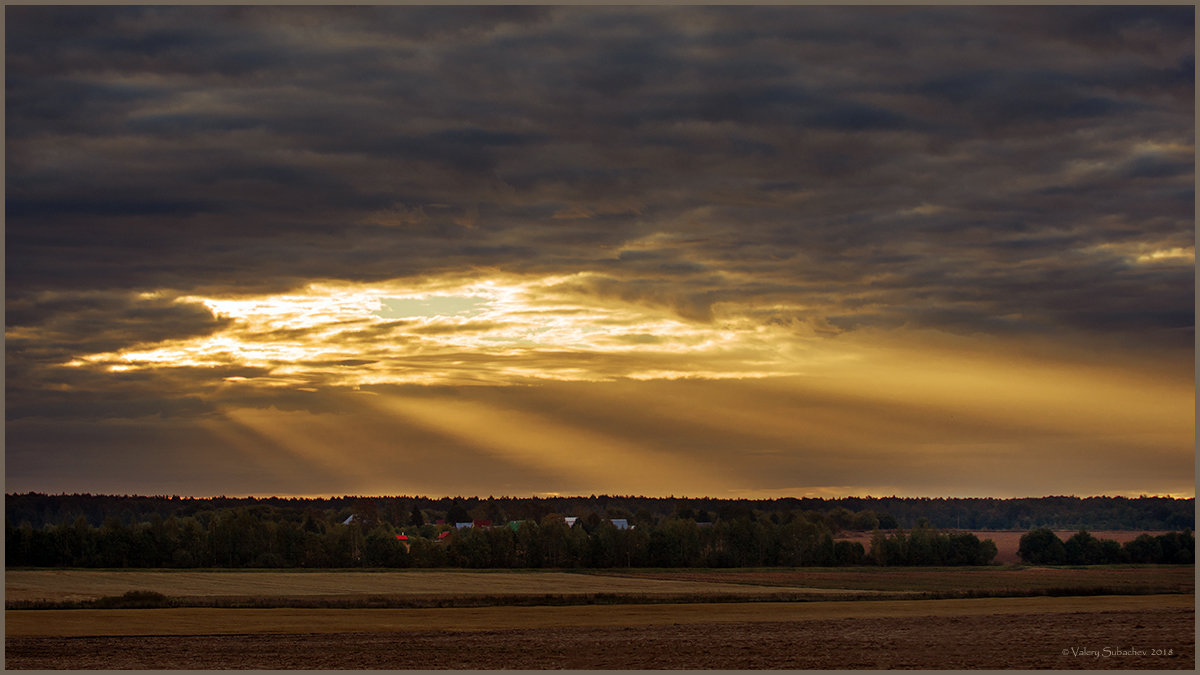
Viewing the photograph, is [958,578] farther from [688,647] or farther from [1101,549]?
[688,647]

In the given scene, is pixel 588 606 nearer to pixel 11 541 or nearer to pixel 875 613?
pixel 875 613

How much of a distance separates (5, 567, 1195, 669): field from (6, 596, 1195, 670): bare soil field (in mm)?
112

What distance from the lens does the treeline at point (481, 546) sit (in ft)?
400

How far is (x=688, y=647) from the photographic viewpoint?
47562mm

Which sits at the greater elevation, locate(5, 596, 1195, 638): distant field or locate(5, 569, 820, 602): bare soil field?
locate(5, 596, 1195, 638): distant field

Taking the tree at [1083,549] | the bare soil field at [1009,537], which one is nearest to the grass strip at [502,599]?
the tree at [1083,549]

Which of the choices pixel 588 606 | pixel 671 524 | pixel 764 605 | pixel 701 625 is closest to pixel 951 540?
pixel 671 524

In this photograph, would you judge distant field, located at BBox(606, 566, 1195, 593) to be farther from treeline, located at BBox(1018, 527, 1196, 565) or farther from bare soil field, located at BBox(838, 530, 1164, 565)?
bare soil field, located at BBox(838, 530, 1164, 565)

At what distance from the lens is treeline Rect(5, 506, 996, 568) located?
121812 millimetres

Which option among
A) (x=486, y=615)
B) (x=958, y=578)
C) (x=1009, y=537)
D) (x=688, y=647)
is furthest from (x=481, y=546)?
(x=688, y=647)

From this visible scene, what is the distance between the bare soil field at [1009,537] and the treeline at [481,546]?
1.86 metres

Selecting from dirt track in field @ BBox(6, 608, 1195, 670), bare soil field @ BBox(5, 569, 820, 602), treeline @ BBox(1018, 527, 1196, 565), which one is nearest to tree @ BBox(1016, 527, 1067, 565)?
treeline @ BBox(1018, 527, 1196, 565)

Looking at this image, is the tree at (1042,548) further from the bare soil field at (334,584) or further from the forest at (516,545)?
the bare soil field at (334,584)

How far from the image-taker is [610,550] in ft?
421
